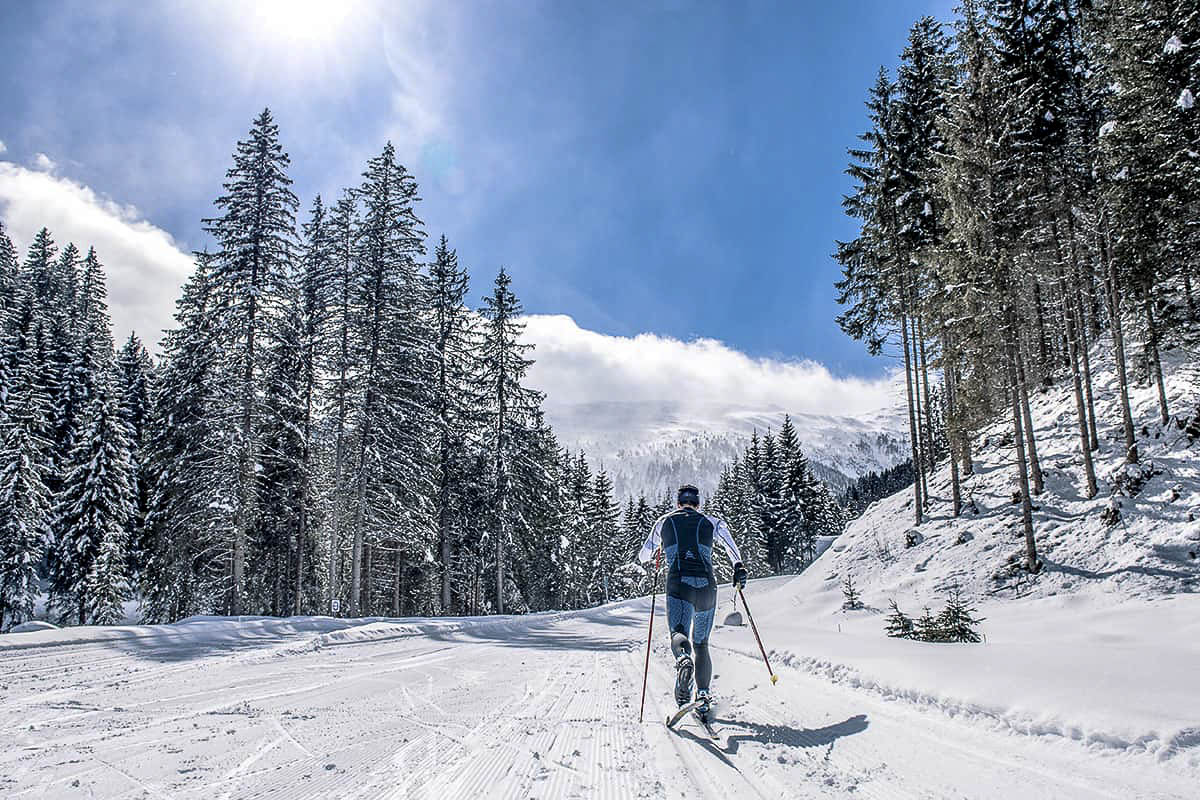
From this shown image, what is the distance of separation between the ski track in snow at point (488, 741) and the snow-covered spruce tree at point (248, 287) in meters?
13.3

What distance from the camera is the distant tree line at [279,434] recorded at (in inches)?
843

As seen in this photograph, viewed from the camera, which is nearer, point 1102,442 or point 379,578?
point 1102,442

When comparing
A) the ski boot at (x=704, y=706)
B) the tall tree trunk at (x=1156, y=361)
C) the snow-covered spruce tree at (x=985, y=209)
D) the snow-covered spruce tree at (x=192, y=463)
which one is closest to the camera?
the ski boot at (x=704, y=706)

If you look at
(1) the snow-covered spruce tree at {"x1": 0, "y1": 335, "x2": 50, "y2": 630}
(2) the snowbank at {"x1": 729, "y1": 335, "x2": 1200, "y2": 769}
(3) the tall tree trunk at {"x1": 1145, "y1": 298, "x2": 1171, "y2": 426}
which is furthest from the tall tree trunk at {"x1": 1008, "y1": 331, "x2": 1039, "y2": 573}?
(1) the snow-covered spruce tree at {"x1": 0, "y1": 335, "x2": 50, "y2": 630}

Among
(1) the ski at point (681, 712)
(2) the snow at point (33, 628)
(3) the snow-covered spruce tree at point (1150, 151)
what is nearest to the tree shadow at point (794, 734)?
(1) the ski at point (681, 712)

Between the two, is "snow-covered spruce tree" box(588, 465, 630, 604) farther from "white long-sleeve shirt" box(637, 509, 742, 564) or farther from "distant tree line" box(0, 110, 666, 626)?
"white long-sleeve shirt" box(637, 509, 742, 564)

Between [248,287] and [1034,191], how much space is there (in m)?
27.4

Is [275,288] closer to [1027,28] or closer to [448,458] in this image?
[448,458]

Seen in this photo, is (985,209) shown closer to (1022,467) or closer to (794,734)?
(1022,467)

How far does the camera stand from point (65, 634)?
9.37 metres

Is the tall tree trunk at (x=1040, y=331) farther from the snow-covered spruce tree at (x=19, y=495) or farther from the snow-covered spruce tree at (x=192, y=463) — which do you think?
the snow-covered spruce tree at (x=19, y=495)

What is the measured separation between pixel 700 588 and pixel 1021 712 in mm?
2609

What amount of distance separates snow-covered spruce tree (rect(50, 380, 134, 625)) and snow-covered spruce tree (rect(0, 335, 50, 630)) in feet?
3.13

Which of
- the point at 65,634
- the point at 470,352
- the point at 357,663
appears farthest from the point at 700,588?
the point at 470,352
